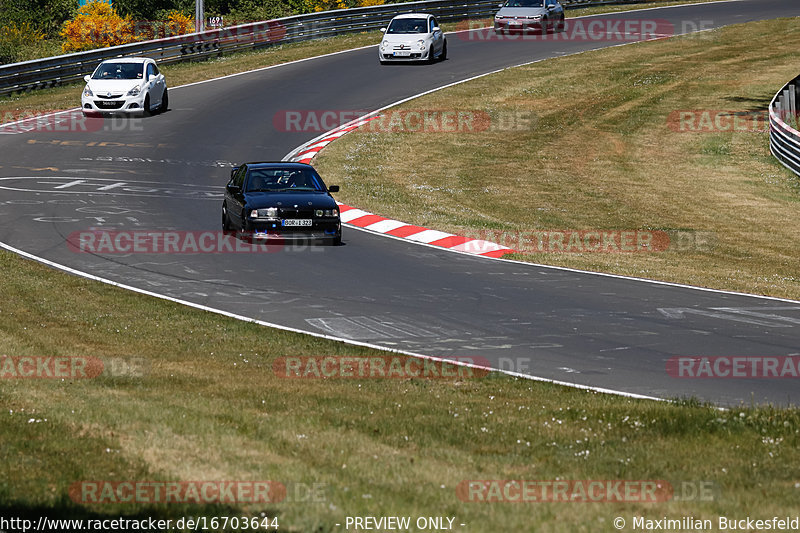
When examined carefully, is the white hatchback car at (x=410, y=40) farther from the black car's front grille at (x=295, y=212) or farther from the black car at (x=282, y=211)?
the black car's front grille at (x=295, y=212)

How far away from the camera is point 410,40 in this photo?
1694 inches

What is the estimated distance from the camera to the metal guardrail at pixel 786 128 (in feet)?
98.2

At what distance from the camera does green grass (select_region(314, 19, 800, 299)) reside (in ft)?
70.3

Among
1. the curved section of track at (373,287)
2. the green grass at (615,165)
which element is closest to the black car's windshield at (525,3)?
the green grass at (615,165)

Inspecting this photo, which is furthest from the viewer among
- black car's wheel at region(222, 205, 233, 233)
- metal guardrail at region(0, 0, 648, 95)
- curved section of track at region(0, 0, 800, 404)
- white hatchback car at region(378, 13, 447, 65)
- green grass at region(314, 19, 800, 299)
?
white hatchback car at region(378, 13, 447, 65)

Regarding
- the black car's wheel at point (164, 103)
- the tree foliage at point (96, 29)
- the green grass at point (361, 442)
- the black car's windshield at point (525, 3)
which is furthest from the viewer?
the tree foliage at point (96, 29)

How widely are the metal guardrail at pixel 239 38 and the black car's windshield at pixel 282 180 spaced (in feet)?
70.1

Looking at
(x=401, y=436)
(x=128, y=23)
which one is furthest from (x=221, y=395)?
(x=128, y=23)

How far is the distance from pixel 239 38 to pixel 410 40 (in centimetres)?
844

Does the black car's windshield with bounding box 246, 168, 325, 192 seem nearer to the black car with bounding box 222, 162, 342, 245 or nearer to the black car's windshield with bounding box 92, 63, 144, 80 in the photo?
the black car with bounding box 222, 162, 342, 245

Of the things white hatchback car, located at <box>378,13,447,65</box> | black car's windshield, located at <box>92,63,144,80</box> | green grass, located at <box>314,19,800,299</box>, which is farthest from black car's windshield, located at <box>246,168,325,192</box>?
white hatchback car, located at <box>378,13,447,65</box>

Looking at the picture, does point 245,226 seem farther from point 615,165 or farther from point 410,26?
point 410,26

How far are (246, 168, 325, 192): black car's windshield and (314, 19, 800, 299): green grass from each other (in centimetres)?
289

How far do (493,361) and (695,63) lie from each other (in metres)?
36.0
